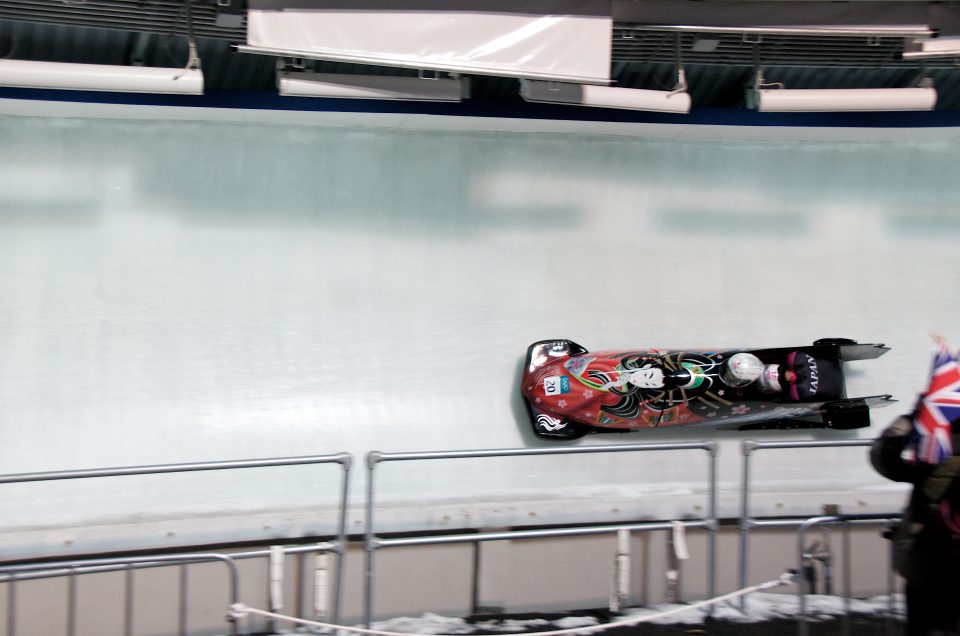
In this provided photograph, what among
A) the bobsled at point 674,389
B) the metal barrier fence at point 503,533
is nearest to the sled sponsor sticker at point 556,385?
the bobsled at point 674,389

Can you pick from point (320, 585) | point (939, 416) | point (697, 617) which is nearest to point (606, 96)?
point (697, 617)

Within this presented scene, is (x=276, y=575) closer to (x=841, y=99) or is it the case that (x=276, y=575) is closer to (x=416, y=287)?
(x=416, y=287)

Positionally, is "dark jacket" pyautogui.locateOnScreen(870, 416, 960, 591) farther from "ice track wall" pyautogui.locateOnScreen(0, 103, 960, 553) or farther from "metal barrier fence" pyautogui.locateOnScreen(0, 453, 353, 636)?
"ice track wall" pyautogui.locateOnScreen(0, 103, 960, 553)

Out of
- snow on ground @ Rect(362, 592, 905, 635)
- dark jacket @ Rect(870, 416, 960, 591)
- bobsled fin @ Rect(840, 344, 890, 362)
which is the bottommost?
snow on ground @ Rect(362, 592, 905, 635)

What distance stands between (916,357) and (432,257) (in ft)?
11.5

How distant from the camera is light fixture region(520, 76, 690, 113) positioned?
5.51 m

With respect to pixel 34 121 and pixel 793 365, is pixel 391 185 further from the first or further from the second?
pixel 793 365

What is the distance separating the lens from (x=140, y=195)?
19.5 feet

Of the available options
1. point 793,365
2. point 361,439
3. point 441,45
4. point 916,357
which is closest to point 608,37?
point 441,45

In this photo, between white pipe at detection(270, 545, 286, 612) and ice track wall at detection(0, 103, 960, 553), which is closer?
white pipe at detection(270, 545, 286, 612)

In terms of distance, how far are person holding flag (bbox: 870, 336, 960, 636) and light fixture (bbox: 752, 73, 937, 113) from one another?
3540 millimetres

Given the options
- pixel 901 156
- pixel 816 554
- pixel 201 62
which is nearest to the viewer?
pixel 816 554

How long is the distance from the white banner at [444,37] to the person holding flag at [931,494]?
2.96m

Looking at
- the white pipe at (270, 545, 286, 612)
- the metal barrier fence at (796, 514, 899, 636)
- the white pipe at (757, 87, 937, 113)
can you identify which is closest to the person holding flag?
the metal barrier fence at (796, 514, 899, 636)
